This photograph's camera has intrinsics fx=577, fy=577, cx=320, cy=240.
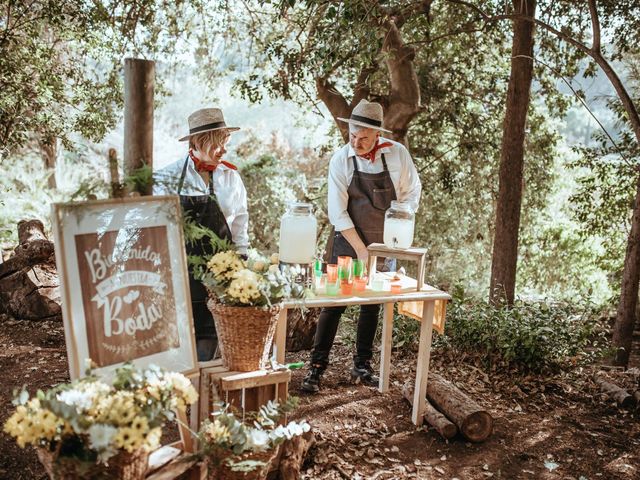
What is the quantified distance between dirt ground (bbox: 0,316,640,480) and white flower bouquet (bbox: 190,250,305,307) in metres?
1.21

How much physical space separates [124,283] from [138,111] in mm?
806

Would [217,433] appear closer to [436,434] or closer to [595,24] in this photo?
[436,434]

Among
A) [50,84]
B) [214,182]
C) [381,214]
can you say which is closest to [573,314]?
[381,214]

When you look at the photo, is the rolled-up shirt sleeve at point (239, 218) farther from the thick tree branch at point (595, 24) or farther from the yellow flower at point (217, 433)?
the thick tree branch at point (595, 24)

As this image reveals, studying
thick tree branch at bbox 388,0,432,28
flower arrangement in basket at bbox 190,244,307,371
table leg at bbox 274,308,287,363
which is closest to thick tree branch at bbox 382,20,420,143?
thick tree branch at bbox 388,0,432,28

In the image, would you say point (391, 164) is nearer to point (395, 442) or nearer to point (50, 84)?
point (395, 442)

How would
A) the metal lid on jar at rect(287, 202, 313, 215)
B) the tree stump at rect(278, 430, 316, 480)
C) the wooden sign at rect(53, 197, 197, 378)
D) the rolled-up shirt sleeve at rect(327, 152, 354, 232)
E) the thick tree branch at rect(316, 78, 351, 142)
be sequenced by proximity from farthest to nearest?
the thick tree branch at rect(316, 78, 351, 142), the rolled-up shirt sleeve at rect(327, 152, 354, 232), the metal lid on jar at rect(287, 202, 313, 215), the tree stump at rect(278, 430, 316, 480), the wooden sign at rect(53, 197, 197, 378)

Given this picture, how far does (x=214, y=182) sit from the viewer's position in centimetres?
335

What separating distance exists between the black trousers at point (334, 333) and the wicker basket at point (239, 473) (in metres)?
1.61

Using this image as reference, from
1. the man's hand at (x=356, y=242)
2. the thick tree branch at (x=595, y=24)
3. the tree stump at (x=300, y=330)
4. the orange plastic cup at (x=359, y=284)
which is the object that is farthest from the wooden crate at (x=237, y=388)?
the thick tree branch at (x=595, y=24)

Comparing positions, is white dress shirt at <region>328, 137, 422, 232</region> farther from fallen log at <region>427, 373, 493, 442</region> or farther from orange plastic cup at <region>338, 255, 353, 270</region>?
fallen log at <region>427, 373, 493, 442</region>

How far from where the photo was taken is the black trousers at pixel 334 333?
3.94 m

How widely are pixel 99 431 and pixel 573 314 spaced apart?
498 cm

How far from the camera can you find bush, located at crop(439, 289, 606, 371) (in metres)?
4.76
